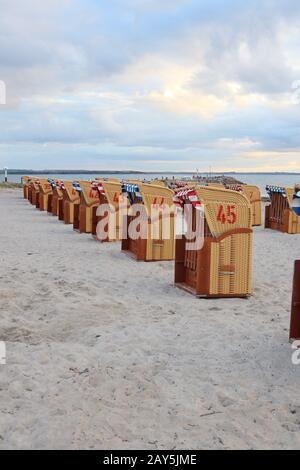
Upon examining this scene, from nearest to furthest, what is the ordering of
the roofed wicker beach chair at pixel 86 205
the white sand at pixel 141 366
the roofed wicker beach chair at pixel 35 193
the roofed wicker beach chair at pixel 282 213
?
the white sand at pixel 141 366
the roofed wicker beach chair at pixel 86 205
the roofed wicker beach chair at pixel 282 213
the roofed wicker beach chair at pixel 35 193

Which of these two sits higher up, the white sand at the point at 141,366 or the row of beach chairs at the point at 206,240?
the row of beach chairs at the point at 206,240

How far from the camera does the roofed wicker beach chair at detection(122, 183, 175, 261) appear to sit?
9969 mm

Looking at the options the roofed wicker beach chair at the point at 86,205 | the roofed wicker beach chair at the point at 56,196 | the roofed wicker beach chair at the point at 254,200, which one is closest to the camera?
the roofed wicker beach chair at the point at 86,205

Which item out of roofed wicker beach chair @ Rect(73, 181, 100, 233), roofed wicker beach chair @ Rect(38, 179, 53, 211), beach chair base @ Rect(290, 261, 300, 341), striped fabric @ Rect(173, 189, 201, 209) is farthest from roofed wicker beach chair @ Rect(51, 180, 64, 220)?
beach chair base @ Rect(290, 261, 300, 341)

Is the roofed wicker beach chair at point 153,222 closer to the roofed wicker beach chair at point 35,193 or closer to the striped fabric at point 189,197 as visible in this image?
the striped fabric at point 189,197

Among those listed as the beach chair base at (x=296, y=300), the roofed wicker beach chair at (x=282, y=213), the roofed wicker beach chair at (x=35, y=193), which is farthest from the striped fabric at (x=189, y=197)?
the roofed wicker beach chair at (x=35, y=193)

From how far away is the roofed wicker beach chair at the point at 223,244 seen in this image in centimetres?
709

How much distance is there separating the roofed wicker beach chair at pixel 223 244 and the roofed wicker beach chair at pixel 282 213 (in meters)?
8.42

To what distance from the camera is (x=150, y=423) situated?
3.51 m

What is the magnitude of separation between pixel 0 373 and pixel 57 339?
99 centimetres

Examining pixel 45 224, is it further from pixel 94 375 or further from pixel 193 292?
pixel 94 375

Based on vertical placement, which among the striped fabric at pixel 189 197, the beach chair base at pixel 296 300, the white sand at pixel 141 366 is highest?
the striped fabric at pixel 189 197

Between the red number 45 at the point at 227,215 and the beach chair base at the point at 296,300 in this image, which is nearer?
the beach chair base at the point at 296,300

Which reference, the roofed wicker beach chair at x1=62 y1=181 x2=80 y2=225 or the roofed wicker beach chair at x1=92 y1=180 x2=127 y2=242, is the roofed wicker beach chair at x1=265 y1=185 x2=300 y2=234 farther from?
the roofed wicker beach chair at x1=62 y1=181 x2=80 y2=225
